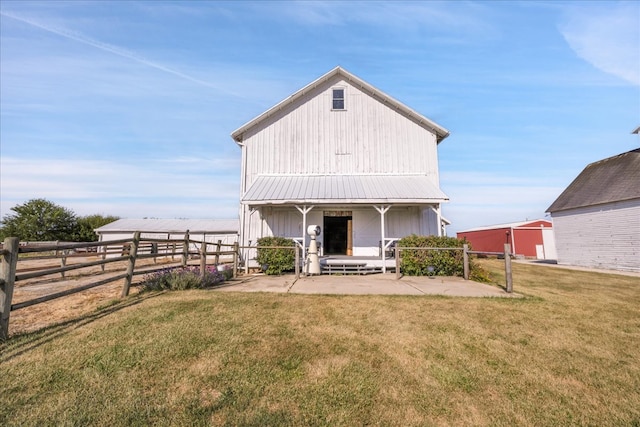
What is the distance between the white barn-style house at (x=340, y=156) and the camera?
530 inches

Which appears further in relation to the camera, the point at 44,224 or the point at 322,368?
the point at 44,224

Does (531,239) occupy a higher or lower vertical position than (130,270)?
higher

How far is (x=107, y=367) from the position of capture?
328 cm

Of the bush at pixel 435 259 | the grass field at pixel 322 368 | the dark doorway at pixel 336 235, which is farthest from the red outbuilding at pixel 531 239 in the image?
the grass field at pixel 322 368

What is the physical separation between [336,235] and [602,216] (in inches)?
646

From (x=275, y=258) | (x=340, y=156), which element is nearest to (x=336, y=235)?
(x=340, y=156)

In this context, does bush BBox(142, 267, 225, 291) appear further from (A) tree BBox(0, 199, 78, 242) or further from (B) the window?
(A) tree BBox(0, 199, 78, 242)

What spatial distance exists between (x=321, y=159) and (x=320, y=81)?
422 centimetres

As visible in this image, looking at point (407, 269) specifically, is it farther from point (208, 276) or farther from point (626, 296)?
point (208, 276)

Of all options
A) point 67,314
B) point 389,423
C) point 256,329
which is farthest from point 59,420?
point 67,314

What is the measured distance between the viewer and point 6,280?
4098 millimetres

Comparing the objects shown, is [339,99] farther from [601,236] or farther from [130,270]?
[601,236]

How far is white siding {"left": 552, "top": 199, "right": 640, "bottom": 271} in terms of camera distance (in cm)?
1473

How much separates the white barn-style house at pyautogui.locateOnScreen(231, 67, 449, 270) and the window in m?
0.05
